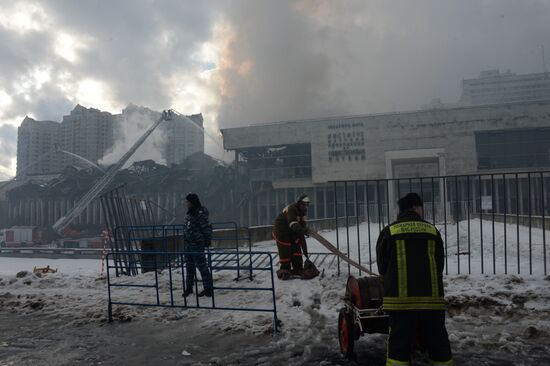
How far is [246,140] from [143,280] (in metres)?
40.9

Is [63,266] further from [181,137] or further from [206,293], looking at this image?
[181,137]

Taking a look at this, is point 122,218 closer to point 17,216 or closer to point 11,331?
point 11,331

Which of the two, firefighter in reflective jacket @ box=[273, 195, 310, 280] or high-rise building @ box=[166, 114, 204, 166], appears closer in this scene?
firefighter in reflective jacket @ box=[273, 195, 310, 280]

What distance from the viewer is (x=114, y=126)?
86.5 meters

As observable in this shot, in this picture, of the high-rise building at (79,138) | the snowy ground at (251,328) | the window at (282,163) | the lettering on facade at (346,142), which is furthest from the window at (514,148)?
the high-rise building at (79,138)

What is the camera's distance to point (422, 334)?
124 inches

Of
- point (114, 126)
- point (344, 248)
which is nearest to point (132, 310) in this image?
point (344, 248)

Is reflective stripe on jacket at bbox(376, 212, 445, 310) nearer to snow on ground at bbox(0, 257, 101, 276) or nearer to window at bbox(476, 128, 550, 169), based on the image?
snow on ground at bbox(0, 257, 101, 276)

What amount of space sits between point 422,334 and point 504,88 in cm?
9951

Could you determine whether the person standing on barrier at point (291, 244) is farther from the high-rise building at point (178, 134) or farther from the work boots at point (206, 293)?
the high-rise building at point (178, 134)

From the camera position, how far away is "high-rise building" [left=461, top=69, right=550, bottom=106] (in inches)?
3196

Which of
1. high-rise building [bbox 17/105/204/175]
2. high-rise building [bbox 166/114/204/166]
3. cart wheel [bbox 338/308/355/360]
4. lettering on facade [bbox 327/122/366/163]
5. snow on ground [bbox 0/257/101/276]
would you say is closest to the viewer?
cart wheel [bbox 338/308/355/360]

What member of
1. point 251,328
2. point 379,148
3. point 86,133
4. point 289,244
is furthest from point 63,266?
point 86,133

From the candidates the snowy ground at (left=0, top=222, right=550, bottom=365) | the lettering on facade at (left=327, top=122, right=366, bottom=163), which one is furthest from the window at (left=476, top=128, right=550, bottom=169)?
the snowy ground at (left=0, top=222, right=550, bottom=365)
